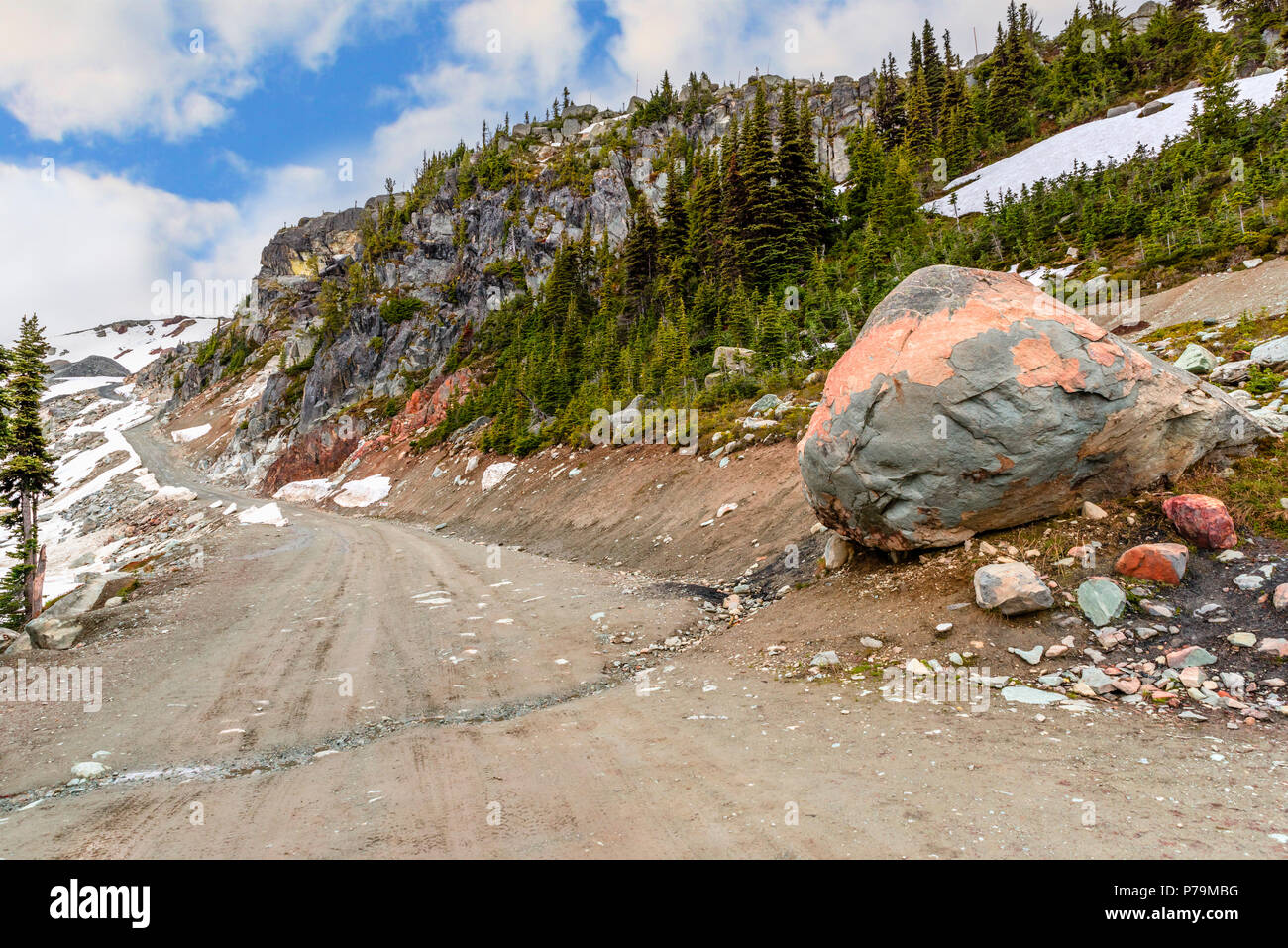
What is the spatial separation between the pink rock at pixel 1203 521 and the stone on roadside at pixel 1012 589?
72.5 inches

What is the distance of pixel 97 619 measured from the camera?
44.5ft

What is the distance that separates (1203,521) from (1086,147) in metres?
48.7

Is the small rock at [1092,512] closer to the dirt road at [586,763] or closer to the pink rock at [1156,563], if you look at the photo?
the pink rock at [1156,563]

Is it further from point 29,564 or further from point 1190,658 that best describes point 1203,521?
point 29,564

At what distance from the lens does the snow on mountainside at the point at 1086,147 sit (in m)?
37.2

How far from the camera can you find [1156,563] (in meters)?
6.77

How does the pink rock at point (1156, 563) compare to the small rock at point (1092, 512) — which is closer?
the pink rock at point (1156, 563)

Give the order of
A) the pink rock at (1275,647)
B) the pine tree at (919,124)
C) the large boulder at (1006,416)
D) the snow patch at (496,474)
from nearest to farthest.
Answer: the pink rock at (1275,647), the large boulder at (1006,416), the snow patch at (496,474), the pine tree at (919,124)

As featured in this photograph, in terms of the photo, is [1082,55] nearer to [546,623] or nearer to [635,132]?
[635,132]

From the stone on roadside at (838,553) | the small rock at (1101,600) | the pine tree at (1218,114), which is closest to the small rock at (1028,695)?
the small rock at (1101,600)

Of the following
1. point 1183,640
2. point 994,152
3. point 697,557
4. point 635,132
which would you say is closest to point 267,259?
point 635,132

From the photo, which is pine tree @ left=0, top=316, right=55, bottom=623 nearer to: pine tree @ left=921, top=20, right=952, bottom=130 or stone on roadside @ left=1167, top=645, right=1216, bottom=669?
stone on roadside @ left=1167, top=645, right=1216, bottom=669

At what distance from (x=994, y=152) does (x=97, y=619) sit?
66312 mm

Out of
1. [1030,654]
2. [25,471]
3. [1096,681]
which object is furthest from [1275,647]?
[25,471]
